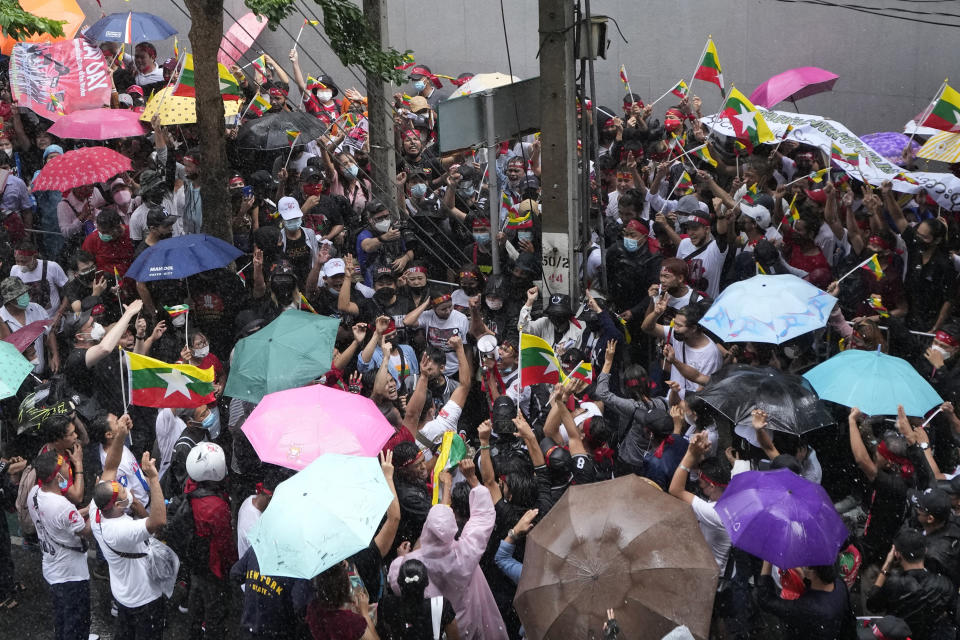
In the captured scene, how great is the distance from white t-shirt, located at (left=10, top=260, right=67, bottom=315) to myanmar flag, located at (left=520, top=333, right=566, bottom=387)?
18.2ft

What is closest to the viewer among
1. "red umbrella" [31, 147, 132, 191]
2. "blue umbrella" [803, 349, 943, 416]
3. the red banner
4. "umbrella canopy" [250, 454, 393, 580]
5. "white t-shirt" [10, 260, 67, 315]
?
"umbrella canopy" [250, 454, 393, 580]

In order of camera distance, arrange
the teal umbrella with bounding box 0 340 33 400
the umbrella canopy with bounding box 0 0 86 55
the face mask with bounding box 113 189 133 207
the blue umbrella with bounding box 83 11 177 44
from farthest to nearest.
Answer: the blue umbrella with bounding box 83 11 177 44 → the umbrella canopy with bounding box 0 0 86 55 → the face mask with bounding box 113 189 133 207 → the teal umbrella with bounding box 0 340 33 400

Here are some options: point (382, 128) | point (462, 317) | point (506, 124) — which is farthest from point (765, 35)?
point (462, 317)

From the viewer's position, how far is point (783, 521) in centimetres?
556

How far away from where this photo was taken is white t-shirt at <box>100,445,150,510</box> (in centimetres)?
709

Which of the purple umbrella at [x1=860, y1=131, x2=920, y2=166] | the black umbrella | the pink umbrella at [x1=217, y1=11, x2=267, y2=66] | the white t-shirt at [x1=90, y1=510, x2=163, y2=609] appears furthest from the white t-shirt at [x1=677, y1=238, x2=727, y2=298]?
the pink umbrella at [x1=217, y1=11, x2=267, y2=66]

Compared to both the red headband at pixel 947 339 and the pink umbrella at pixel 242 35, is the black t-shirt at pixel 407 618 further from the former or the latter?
the pink umbrella at pixel 242 35

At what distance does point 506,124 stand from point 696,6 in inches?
352

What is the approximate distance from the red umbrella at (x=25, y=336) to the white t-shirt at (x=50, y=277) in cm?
134

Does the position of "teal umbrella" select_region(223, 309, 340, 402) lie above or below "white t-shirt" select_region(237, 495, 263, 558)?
above

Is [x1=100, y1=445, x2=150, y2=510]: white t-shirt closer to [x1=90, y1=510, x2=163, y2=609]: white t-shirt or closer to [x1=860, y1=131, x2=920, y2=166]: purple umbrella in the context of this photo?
[x1=90, y1=510, x2=163, y2=609]: white t-shirt

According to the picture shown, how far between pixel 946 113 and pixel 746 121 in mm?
1986

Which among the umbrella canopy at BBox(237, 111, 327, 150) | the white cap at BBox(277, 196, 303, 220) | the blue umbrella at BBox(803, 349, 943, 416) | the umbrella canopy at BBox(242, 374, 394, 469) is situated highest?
the umbrella canopy at BBox(237, 111, 327, 150)

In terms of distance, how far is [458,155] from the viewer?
1334 centimetres
